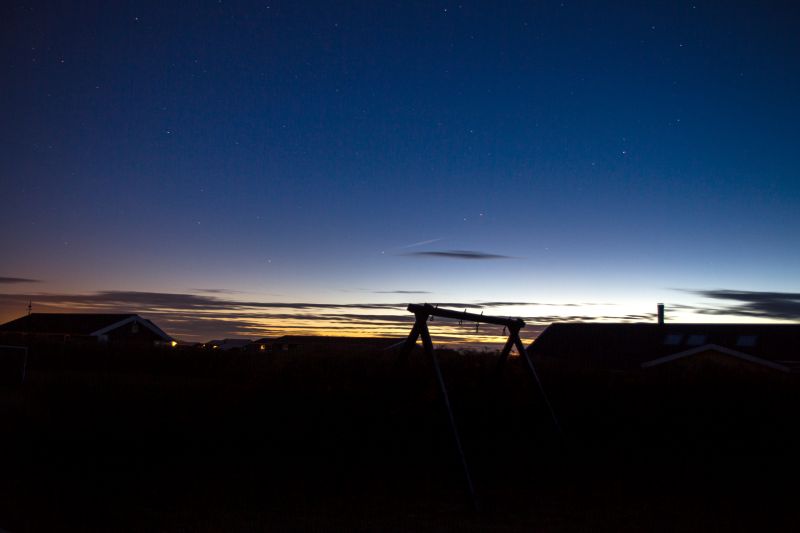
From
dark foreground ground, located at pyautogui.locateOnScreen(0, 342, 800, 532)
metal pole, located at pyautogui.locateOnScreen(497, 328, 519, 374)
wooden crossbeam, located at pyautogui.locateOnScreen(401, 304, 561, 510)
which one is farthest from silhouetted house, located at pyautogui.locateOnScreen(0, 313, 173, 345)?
wooden crossbeam, located at pyautogui.locateOnScreen(401, 304, 561, 510)

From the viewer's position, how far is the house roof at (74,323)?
56.3 meters

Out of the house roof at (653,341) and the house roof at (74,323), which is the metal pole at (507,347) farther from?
the house roof at (74,323)

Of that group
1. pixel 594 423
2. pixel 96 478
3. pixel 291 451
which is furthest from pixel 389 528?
pixel 594 423

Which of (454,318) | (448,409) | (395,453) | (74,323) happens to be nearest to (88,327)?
(74,323)

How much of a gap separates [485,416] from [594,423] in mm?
2541

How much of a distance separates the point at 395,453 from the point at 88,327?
5282 cm

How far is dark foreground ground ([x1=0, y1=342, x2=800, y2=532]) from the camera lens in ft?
27.1

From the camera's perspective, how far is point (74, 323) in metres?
58.9

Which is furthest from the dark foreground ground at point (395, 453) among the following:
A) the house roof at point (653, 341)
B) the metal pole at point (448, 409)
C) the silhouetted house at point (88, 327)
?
the silhouetted house at point (88, 327)

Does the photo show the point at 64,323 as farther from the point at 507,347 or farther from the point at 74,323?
the point at 507,347

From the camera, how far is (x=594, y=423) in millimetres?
13227

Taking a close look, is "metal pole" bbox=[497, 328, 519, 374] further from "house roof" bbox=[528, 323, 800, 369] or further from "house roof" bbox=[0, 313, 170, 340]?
"house roof" bbox=[0, 313, 170, 340]

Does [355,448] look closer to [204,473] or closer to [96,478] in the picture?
[204,473]

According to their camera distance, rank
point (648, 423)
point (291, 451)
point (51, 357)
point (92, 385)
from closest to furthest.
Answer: point (291, 451)
point (648, 423)
point (92, 385)
point (51, 357)
